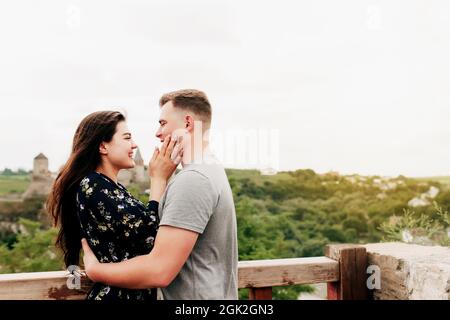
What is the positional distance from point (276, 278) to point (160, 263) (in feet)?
2.42

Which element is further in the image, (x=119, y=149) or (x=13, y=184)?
(x=13, y=184)

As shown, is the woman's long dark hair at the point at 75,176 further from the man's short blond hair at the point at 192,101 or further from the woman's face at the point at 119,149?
the man's short blond hair at the point at 192,101

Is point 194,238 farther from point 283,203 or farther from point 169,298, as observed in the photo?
point 283,203

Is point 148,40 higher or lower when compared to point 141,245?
higher

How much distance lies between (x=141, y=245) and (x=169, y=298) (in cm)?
20

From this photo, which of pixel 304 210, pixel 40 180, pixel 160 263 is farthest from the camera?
pixel 304 210

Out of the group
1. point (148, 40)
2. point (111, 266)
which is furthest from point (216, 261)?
point (148, 40)

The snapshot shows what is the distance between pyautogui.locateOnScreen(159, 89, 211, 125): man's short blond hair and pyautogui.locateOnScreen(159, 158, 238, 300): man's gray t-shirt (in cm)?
26

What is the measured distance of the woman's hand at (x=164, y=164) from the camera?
1772mm

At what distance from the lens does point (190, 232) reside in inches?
59.1

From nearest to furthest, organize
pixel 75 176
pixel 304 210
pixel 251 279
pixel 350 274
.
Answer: pixel 75 176 → pixel 251 279 → pixel 350 274 → pixel 304 210

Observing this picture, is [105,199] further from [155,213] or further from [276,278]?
[276,278]

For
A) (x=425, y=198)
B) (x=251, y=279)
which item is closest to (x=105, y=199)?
(x=251, y=279)

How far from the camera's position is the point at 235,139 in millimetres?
2242
